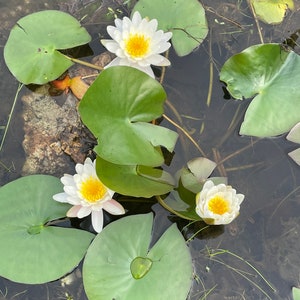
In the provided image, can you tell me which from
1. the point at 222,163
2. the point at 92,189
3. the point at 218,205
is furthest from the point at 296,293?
the point at 92,189

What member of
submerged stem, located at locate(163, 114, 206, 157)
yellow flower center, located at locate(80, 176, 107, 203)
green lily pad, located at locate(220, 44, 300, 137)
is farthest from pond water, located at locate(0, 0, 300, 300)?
yellow flower center, located at locate(80, 176, 107, 203)

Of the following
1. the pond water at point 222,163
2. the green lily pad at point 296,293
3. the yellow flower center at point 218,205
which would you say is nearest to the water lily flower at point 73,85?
the pond water at point 222,163

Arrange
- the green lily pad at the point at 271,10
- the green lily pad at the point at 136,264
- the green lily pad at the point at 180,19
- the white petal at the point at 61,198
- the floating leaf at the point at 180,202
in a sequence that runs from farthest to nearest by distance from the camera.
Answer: the green lily pad at the point at 271,10
the green lily pad at the point at 180,19
the floating leaf at the point at 180,202
the white petal at the point at 61,198
the green lily pad at the point at 136,264

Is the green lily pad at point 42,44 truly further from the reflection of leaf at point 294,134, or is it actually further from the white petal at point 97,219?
the reflection of leaf at point 294,134

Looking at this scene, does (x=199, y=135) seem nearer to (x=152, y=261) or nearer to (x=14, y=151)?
(x=152, y=261)

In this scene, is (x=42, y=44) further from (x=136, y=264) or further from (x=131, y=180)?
(x=136, y=264)

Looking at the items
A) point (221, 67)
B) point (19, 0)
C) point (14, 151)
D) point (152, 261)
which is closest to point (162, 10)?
point (221, 67)

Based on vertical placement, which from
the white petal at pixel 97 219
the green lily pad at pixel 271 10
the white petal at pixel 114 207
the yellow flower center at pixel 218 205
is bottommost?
the white petal at pixel 97 219
